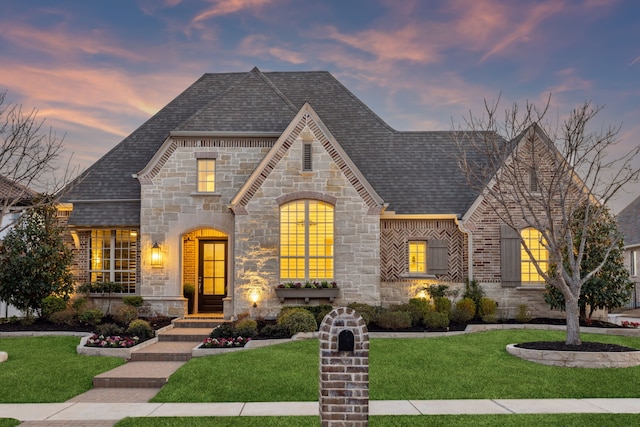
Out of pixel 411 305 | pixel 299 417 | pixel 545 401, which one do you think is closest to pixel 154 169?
pixel 411 305

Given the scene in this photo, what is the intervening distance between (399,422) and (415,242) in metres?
12.2

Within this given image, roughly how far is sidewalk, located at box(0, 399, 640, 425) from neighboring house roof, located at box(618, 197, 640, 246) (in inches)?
862

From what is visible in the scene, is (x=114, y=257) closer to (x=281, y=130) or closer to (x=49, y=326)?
(x=49, y=326)

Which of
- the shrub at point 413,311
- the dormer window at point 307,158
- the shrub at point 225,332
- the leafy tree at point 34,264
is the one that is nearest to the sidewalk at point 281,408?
the shrub at point 225,332

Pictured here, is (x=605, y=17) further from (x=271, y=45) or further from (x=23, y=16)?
(x=23, y=16)

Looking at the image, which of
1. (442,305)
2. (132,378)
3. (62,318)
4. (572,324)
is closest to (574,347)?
(572,324)

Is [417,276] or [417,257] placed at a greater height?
[417,257]

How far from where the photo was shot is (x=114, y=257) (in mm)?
20438

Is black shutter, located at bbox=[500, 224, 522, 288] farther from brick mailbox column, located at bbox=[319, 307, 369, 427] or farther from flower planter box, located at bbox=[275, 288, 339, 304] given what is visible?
brick mailbox column, located at bbox=[319, 307, 369, 427]

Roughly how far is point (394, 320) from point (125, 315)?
8.52 meters

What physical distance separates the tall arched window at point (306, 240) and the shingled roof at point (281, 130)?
10.3 feet

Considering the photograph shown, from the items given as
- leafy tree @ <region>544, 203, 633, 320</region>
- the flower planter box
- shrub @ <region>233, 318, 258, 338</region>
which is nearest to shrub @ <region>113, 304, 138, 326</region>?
shrub @ <region>233, 318, 258, 338</region>

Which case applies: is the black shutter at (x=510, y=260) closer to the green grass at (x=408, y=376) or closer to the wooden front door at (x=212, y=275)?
the green grass at (x=408, y=376)

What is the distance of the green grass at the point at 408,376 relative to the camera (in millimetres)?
10320
